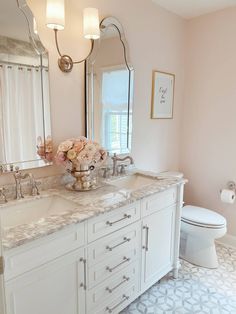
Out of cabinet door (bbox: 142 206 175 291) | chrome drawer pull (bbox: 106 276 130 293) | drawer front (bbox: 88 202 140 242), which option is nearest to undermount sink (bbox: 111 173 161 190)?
cabinet door (bbox: 142 206 175 291)

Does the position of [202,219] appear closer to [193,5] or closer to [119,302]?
[119,302]

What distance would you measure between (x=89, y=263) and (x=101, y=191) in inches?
18.7

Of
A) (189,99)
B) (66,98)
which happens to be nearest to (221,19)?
(189,99)

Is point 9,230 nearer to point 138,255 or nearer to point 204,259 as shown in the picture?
point 138,255

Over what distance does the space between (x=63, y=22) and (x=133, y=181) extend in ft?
4.33

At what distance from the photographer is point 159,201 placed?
1.86 metres

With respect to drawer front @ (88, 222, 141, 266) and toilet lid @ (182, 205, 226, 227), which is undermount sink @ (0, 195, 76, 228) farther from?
toilet lid @ (182, 205, 226, 227)

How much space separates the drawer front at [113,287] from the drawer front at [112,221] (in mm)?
325

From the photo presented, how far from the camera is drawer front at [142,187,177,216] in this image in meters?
1.74

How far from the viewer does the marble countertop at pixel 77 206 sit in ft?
3.59

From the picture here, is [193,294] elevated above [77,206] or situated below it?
below

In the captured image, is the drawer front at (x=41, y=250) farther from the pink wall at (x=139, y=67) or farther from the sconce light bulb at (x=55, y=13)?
the sconce light bulb at (x=55, y=13)

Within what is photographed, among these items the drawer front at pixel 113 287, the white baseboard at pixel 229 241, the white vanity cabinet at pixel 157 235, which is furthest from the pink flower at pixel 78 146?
the white baseboard at pixel 229 241

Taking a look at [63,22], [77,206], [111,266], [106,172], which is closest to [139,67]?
[63,22]
